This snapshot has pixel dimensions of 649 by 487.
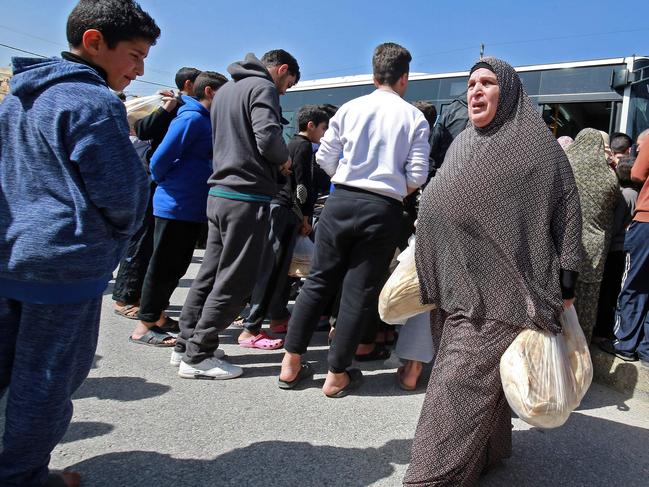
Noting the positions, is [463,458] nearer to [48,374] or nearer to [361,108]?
[48,374]

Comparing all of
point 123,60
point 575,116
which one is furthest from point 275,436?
point 575,116

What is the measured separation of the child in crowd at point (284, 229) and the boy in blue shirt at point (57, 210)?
2208mm

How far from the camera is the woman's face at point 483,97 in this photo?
6.84ft

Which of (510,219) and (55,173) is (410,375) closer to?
(510,219)

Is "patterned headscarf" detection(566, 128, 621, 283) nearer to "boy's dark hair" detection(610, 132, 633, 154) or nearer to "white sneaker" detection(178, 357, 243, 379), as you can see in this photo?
"boy's dark hair" detection(610, 132, 633, 154)

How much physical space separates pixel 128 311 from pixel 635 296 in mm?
3955

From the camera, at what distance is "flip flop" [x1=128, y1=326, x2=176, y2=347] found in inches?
152

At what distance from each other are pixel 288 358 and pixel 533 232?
1.74m

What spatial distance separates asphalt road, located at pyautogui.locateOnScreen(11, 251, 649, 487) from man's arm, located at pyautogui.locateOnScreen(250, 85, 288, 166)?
1.42 metres

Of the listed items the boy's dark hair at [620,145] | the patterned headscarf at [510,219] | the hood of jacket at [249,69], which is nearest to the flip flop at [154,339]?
the hood of jacket at [249,69]

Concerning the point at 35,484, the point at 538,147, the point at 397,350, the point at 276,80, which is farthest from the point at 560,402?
the point at 276,80

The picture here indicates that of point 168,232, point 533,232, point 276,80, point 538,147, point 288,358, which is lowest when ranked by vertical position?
point 288,358

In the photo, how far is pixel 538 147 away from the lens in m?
2.03

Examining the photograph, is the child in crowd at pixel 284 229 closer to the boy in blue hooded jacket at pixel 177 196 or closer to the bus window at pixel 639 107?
the boy in blue hooded jacket at pixel 177 196
